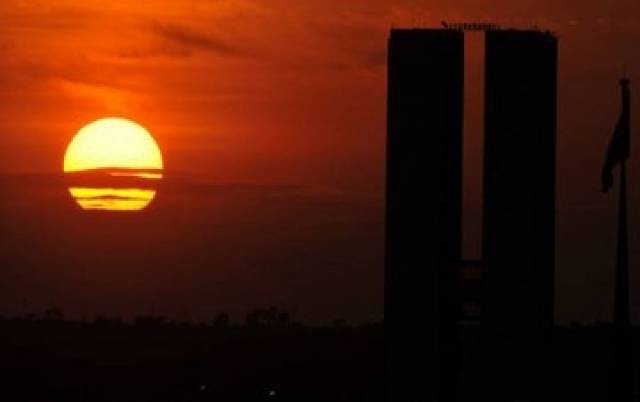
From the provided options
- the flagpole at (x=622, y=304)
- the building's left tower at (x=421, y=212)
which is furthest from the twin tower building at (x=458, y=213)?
the flagpole at (x=622, y=304)

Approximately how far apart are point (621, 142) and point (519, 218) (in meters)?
14.4

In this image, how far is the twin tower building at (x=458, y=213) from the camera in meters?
58.0

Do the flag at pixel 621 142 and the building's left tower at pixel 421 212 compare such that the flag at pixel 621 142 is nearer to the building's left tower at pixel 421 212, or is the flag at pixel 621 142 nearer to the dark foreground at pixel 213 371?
the building's left tower at pixel 421 212

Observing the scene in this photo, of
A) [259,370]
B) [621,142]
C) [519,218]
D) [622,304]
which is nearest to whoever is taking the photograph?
[622,304]

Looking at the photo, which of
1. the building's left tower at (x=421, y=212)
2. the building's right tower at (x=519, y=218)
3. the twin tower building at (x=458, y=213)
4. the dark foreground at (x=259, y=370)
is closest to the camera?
the building's left tower at (x=421, y=212)

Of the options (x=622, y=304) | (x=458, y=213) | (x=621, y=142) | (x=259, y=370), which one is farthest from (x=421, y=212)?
(x=259, y=370)

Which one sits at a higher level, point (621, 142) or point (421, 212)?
point (621, 142)

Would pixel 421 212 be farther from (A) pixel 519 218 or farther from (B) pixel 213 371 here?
(B) pixel 213 371

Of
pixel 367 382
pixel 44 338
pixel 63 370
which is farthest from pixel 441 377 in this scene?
pixel 44 338

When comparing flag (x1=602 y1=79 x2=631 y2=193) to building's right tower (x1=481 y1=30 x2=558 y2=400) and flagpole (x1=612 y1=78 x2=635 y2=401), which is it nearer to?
flagpole (x1=612 y1=78 x2=635 y2=401)

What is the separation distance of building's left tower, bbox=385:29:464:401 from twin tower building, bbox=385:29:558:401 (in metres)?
0.04

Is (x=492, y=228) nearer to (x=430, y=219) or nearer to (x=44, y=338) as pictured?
(x=430, y=219)

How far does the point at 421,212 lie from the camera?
191 ft

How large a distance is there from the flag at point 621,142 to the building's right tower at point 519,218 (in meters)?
13.6
